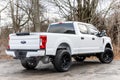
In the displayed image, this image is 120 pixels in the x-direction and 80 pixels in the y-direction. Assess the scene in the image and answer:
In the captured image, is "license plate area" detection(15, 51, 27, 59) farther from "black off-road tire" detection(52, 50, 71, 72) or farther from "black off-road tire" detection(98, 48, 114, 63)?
"black off-road tire" detection(98, 48, 114, 63)

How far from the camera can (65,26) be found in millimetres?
12742

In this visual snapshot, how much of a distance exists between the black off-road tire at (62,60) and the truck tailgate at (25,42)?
100cm

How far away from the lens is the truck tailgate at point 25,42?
10.6m

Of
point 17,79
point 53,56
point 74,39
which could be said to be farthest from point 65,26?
point 17,79

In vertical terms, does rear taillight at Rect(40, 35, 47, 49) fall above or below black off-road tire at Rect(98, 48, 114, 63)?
above

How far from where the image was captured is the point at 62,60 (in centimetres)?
1135

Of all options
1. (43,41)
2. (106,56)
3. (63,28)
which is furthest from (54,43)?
(106,56)

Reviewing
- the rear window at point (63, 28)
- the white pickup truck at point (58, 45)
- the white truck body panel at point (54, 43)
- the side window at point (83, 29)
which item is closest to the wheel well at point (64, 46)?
the white pickup truck at point (58, 45)

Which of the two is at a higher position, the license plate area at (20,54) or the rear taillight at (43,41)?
the rear taillight at (43,41)

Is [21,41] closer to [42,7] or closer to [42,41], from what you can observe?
[42,41]

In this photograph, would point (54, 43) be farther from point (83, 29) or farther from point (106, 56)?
point (106, 56)

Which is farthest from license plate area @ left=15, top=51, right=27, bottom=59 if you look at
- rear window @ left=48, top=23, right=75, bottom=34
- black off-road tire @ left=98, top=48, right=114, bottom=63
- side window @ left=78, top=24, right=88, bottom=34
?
black off-road tire @ left=98, top=48, right=114, bottom=63

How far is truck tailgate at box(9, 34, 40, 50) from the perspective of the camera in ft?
34.9

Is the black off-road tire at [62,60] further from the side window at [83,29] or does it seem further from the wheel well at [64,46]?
the side window at [83,29]
